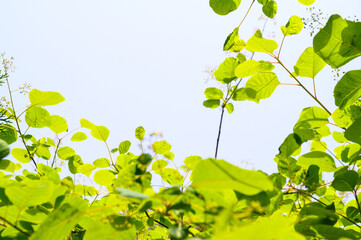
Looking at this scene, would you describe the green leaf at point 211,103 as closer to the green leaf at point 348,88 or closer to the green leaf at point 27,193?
the green leaf at point 348,88

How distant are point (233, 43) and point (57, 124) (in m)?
1.34

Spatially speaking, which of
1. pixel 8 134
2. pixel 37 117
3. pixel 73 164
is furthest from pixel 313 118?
pixel 8 134

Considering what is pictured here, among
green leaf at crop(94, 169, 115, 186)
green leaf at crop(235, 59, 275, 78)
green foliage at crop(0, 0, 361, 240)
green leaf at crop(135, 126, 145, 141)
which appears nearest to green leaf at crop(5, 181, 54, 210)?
green foliage at crop(0, 0, 361, 240)

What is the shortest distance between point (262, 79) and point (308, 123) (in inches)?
14.7

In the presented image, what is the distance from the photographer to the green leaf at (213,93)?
78.2 inches

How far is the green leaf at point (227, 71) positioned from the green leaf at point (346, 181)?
94cm

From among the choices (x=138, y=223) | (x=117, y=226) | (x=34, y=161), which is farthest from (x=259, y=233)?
(x=34, y=161)

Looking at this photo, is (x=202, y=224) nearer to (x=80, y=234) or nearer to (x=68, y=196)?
(x=68, y=196)

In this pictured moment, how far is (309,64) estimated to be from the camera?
1567 millimetres

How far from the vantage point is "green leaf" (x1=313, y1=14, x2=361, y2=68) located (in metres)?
1.18

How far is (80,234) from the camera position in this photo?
5.10ft

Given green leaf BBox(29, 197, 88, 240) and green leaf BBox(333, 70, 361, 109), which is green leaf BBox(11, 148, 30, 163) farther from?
green leaf BBox(333, 70, 361, 109)

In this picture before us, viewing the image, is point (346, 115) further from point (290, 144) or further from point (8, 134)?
point (8, 134)

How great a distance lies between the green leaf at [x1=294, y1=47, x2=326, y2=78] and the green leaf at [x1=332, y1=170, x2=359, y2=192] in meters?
0.61
